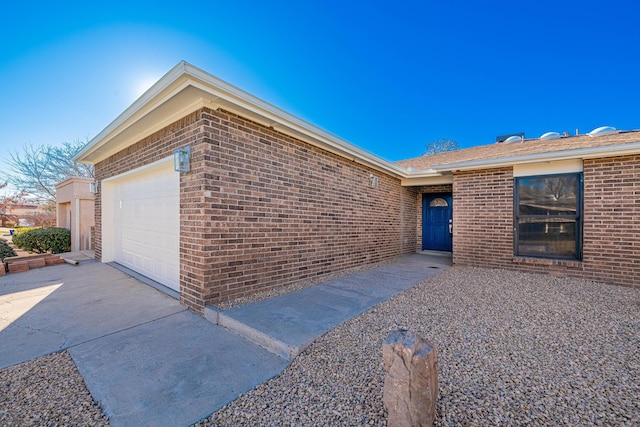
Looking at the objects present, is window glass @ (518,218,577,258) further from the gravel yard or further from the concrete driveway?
the concrete driveway

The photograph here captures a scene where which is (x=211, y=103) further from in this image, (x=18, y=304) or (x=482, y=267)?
(x=482, y=267)

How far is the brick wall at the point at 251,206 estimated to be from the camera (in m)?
3.57

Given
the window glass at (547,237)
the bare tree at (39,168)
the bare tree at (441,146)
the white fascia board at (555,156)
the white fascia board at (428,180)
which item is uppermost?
the bare tree at (441,146)

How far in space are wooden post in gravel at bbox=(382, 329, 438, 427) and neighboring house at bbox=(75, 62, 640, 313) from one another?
8.98 feet

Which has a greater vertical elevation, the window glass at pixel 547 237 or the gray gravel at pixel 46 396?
the window glass at pixel 547 237

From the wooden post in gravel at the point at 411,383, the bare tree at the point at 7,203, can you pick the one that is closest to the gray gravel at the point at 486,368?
the wooden post in gravel at the point at 411,383

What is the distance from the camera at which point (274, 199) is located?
4477 mm

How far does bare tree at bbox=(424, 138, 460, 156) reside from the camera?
2359 cm

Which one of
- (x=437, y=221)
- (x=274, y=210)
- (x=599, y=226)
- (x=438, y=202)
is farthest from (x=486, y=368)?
(x=438, y=202)

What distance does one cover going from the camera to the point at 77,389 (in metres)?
2.03

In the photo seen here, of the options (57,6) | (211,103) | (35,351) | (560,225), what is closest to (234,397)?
(35,351)

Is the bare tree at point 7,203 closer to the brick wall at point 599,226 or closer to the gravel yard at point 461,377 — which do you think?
the gravel yard at point 461,377

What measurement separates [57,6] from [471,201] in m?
10.7

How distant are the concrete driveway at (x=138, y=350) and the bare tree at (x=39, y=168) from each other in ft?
57.3
